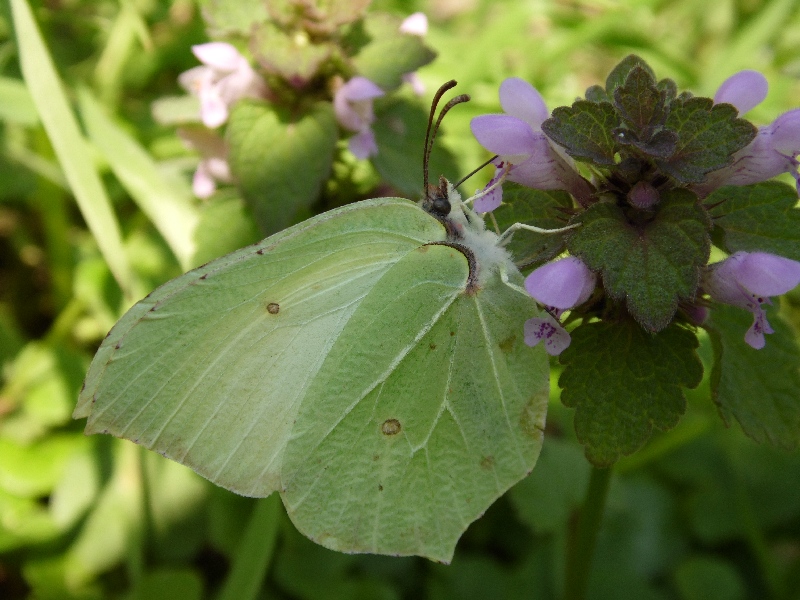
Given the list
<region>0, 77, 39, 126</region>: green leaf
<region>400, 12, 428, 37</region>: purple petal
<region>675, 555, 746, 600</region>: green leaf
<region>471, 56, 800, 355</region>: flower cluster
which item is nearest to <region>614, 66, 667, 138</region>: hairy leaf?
<region>471, 56, 800, 355</region>: flower cluster

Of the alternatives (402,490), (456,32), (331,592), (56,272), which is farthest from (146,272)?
(456,32)

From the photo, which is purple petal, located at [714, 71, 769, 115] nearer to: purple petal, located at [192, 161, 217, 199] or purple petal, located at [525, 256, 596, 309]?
purple petal, located at [525, 256, 596, 309]

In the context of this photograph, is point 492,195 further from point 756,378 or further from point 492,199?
point 756,378

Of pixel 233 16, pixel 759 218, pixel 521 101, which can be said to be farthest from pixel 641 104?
pixel 233 16

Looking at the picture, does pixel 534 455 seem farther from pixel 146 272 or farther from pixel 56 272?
pixel 56 272

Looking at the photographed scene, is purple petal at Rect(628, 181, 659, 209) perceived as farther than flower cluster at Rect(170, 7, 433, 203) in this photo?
No

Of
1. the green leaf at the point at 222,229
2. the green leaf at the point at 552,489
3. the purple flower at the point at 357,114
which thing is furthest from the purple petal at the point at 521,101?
the green leaf at the point at 552,489
